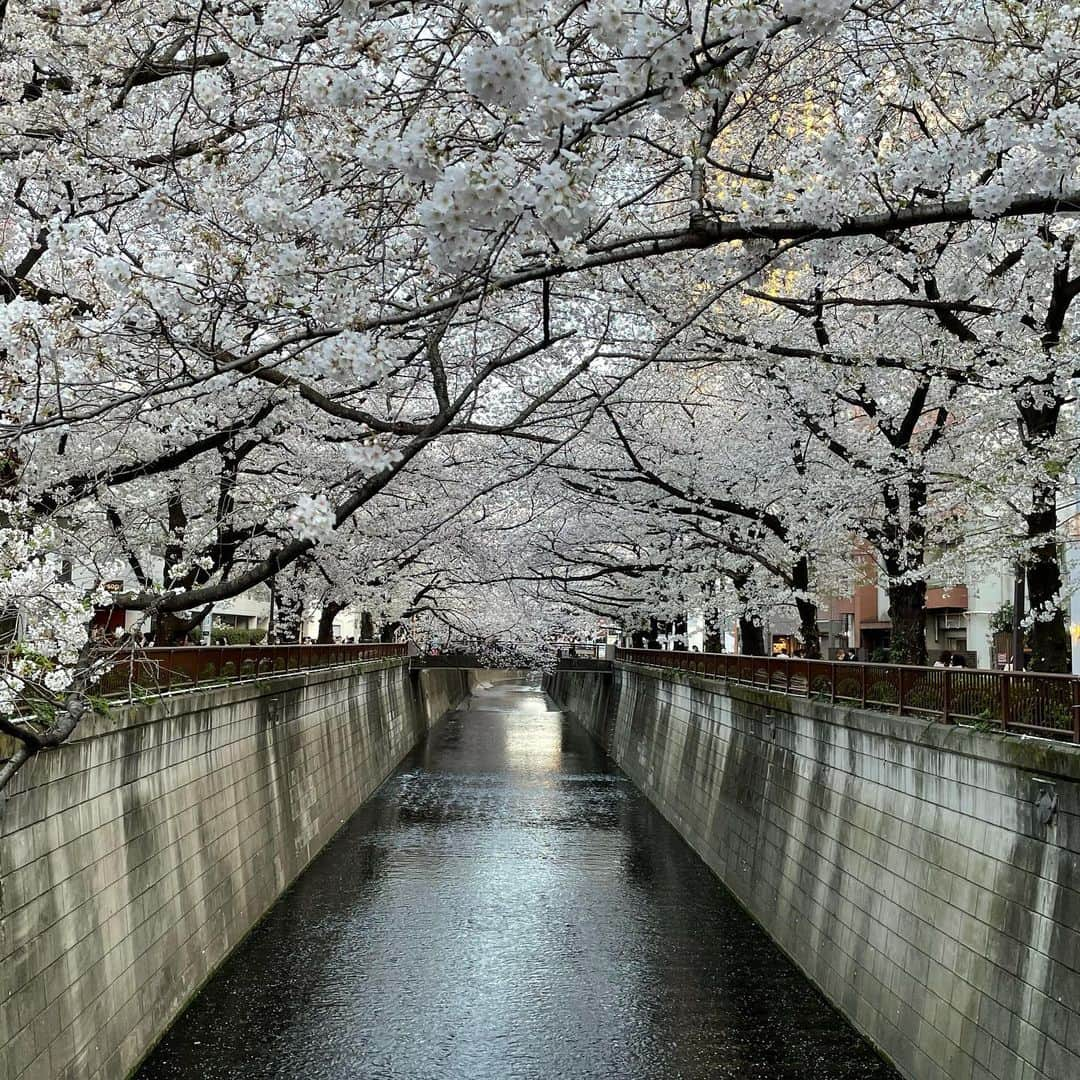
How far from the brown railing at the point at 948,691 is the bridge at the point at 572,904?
0.17 feet

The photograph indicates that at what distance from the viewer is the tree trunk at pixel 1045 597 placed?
47.1 ft

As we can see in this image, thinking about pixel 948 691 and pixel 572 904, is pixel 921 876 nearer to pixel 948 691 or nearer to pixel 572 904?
pixel 948 691

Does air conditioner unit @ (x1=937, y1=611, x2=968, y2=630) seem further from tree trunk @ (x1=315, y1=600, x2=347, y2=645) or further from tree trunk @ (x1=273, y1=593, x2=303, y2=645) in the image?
tree trunk @ (x1=273, y1=593, x2=303, y2=645)

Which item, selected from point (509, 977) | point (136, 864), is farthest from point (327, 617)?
point (136, 864)

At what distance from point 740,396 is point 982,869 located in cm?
1385

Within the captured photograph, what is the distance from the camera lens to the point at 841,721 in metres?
16.0

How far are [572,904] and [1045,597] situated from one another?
1036 cm

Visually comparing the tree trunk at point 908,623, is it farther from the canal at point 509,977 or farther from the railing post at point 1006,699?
the railing post at point 1006,699

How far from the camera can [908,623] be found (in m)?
18.6

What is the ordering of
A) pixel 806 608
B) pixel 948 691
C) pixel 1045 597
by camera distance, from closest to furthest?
1. pixel 948 691
2. pixel 1045 597
3. pixel 806 608

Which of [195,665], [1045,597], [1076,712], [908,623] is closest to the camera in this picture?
[1076,712]

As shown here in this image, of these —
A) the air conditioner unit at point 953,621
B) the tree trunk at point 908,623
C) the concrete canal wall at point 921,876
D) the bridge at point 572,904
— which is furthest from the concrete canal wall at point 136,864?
the air conditioner unit at point 953,621

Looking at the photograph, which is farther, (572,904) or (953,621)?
(953,621)

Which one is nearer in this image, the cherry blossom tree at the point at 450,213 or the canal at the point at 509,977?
the cherry blossom tree at the point at 450,213
